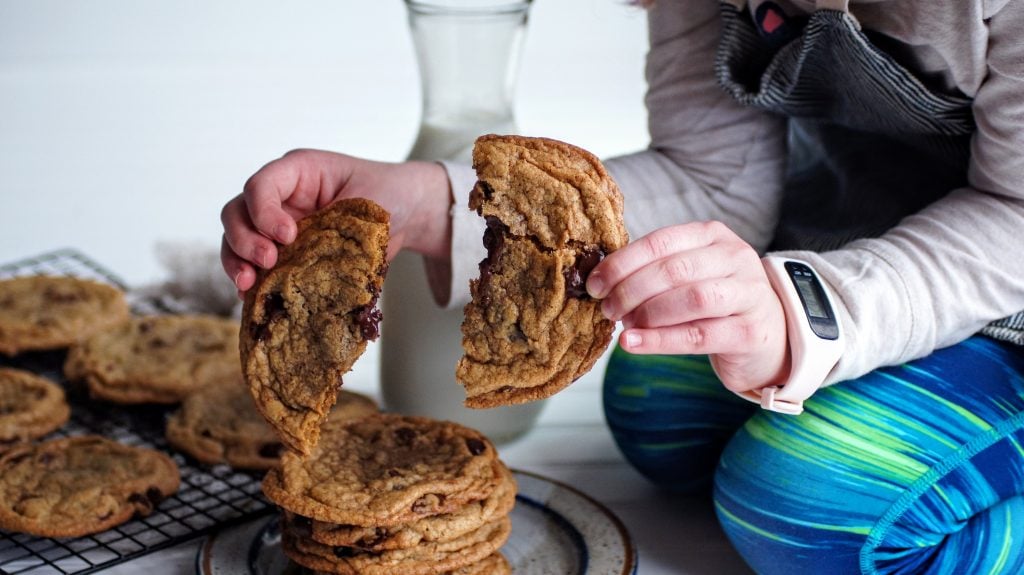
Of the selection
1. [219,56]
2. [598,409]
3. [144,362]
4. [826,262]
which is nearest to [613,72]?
[219,56]

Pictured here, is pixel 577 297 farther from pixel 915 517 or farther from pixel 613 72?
pixel 613 72

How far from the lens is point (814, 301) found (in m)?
1.12

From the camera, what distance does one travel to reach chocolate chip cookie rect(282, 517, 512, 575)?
1.13m

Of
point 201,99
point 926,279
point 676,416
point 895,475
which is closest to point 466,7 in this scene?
point 676,416

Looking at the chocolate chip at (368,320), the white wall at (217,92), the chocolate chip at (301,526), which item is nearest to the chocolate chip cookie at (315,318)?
the chocolate chip at (368,320)

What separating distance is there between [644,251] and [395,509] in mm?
340

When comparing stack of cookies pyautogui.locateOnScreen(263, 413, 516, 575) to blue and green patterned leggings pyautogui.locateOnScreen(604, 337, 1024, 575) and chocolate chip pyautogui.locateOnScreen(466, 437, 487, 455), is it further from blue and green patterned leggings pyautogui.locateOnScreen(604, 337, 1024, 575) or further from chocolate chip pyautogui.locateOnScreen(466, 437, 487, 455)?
blue and green patterned leggings pyautogui.locateOnScreen(604, 337, 1024, 575)

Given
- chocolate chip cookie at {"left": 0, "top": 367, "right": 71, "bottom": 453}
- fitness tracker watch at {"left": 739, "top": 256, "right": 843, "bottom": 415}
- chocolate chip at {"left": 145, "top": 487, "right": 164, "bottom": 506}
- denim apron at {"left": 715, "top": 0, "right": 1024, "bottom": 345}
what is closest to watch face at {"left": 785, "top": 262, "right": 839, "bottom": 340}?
fitness tracker watch at {"left": 739, "top": 256, "right": 843, "bottom": 415}

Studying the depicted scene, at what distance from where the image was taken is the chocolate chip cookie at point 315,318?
1.08 metres

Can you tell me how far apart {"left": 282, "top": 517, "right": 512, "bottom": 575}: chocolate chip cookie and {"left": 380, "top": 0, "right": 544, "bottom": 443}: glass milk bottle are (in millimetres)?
448

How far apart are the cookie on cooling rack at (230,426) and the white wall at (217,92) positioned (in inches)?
46.2

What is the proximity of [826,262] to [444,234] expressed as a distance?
0.46 m

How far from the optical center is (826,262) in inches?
46.2

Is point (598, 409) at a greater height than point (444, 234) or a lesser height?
lesser
